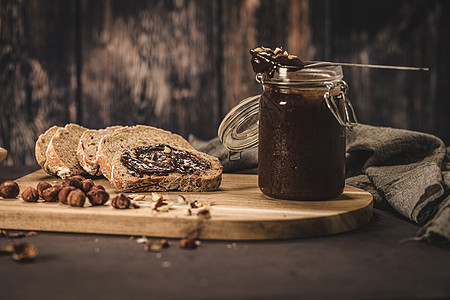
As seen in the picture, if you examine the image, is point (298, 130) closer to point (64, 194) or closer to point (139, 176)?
point (139, 176)

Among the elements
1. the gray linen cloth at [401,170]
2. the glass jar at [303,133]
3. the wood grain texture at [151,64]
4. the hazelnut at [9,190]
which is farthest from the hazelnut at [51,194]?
the wood grain texture at [151,64]

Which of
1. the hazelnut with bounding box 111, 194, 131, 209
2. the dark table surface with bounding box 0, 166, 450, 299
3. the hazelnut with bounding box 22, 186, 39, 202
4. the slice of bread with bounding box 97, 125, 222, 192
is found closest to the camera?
the dark table surface with bounding box 0, 166, 450, 299

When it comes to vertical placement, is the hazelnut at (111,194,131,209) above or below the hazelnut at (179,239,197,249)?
above

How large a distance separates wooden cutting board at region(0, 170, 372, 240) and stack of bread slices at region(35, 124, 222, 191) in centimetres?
24

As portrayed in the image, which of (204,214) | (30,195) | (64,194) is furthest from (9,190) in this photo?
(204,214)

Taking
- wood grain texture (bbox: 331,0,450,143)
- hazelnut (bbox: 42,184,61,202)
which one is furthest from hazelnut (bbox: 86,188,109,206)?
wood grain texture (bbox: 331,0,450,143)

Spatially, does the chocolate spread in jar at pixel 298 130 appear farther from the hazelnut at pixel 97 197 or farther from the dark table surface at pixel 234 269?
the hazelnut at pixel 97 197

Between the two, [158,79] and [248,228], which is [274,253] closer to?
[248,228]

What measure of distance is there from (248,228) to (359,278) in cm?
45

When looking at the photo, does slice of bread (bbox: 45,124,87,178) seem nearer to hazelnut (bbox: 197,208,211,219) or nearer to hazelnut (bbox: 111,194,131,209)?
hazelnut (bbox: 111,194,131,209)

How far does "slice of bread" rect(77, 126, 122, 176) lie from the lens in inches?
97.0

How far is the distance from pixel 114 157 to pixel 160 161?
0.63ft

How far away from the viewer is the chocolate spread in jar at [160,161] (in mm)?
2223

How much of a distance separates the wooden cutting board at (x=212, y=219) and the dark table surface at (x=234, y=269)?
0.04 meters
